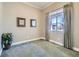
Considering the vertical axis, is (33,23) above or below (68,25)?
above

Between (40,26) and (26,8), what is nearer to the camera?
(26,8)

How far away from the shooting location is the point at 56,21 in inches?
230

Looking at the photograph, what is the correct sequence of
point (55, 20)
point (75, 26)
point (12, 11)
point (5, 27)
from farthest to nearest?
point (55, 20)
point (12, 11)
point (5, 27)
point (75, 26)

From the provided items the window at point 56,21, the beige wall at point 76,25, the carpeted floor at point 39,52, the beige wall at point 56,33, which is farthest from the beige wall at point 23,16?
the beige wall at point 76,25

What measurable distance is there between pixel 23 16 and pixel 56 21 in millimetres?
2214

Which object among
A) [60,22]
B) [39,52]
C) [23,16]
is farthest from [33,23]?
[39,52]

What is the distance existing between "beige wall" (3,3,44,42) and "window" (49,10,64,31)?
1199 millimetres

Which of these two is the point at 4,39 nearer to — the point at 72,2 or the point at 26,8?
the point at 26,8

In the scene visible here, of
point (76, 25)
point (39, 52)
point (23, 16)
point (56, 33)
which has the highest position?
point (23, 16)

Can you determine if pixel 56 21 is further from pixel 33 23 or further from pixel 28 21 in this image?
pixel 28 21

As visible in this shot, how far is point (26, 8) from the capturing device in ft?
20.2

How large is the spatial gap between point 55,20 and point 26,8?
7.11ft

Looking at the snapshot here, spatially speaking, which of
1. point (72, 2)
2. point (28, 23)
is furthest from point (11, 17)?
point (72, 2)

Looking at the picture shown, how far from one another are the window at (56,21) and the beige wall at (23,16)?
1199 millimetres
